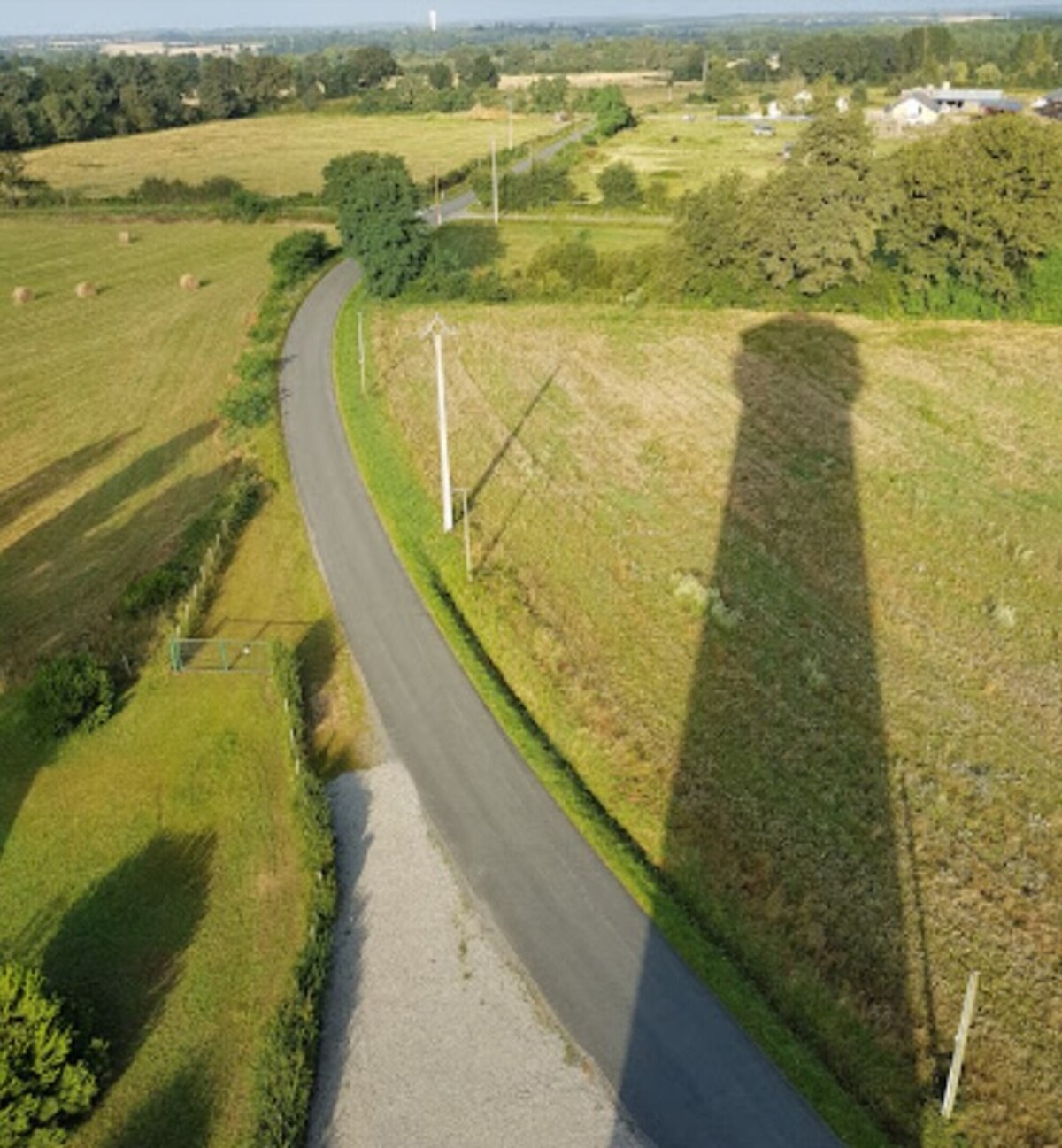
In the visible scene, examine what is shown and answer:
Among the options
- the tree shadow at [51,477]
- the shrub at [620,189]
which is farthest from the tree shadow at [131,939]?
the shrub at [620,189]

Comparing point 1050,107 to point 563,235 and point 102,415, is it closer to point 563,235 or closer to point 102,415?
point 563,235

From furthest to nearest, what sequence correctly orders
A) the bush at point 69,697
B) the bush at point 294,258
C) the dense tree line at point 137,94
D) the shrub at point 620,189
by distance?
1. the dense tree line at point 137,94
2. the shrub at point 620,189
3. the bush at point 294,258
4. the bush at point 69,697

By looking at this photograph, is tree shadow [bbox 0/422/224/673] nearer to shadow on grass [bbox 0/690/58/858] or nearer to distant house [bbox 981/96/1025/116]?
shadow on grass [bbox 0/690/58/858]

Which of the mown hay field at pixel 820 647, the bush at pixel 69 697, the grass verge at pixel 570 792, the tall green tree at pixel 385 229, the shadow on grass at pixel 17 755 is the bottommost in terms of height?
the mown hay field at pixel 820 647

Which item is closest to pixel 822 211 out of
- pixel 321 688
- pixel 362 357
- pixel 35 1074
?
pixel 362 357

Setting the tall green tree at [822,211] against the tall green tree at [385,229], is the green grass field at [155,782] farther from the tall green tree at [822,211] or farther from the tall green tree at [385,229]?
the tall green tree at [822,211]

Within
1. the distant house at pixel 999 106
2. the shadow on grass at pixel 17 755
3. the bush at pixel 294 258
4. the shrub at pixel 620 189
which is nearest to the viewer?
the shadow on grass at pixel 17 755

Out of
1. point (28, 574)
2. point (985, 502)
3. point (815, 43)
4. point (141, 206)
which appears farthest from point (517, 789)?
point (815, 43)
